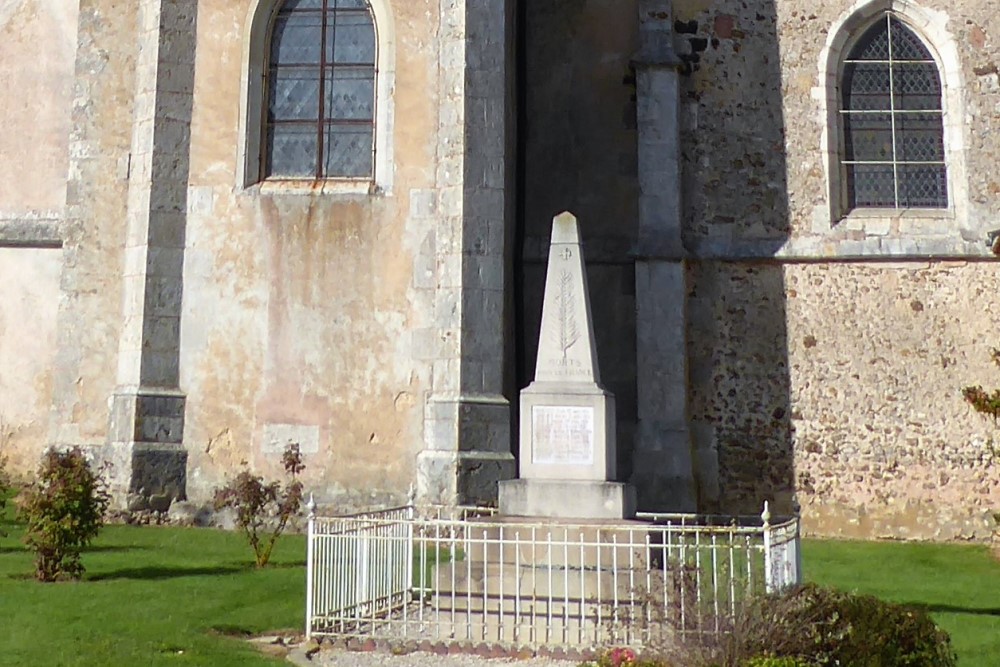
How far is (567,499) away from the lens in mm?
7867

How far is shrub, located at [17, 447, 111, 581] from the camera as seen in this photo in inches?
342

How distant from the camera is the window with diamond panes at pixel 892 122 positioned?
14391 mm

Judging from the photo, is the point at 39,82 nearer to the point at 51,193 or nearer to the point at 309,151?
the point at 51,193

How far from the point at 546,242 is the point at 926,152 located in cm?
498

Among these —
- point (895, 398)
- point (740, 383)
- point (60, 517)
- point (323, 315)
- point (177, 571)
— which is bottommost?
point (177, 571)

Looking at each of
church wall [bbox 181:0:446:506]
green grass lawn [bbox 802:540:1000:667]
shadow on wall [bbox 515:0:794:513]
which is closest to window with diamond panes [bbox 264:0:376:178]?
church wall [bbox 181:0:446:506]

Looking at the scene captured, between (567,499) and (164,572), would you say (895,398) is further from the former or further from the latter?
(164,572)

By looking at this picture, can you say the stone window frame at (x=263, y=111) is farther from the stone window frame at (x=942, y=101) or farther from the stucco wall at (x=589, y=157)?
the stone window frame at (x=942, y=101)

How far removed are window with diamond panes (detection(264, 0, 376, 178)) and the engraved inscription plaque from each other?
208 inches

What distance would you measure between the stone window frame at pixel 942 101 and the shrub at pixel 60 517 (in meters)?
9.45

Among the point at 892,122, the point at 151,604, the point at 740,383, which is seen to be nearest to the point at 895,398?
the point at 740,383

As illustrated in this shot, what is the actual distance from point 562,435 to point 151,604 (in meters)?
3.09

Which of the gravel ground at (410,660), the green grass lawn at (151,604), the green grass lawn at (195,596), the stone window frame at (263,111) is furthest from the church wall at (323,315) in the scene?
the gravel ground at (410,660)

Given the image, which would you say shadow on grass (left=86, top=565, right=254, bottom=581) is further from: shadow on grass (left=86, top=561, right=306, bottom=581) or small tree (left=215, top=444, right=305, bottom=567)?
small tree (left=215, top=444, right=305, bottom=567)
